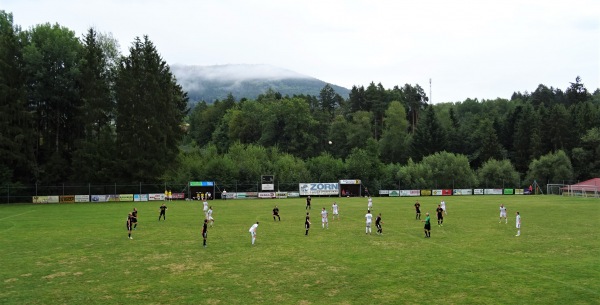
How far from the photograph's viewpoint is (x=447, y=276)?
18.2 m

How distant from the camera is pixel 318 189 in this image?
3093 inches

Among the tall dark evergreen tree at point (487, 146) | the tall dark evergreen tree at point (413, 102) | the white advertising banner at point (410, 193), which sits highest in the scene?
the tall dark evergreen tree at point (413, 102)

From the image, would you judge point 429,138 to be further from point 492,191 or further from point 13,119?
point 13,119

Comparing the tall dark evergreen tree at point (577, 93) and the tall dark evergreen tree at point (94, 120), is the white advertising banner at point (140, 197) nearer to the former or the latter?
the tall dark evergreen tree at point (94, 120)

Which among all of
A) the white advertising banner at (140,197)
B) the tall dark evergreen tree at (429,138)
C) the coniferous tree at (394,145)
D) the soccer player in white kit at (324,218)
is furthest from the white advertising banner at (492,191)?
the white advertising banner at (140,197)

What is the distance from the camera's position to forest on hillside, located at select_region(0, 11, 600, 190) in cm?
7069

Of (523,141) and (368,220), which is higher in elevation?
(523,141)

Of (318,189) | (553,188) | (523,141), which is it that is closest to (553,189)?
(553,188)

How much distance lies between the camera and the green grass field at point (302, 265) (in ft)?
51.7

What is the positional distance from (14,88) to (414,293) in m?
72.5

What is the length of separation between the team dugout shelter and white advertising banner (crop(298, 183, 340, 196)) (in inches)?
609

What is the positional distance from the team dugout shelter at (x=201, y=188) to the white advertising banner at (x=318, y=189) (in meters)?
15.5

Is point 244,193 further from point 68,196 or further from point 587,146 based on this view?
point 587,146

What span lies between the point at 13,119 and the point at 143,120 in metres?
19.0
